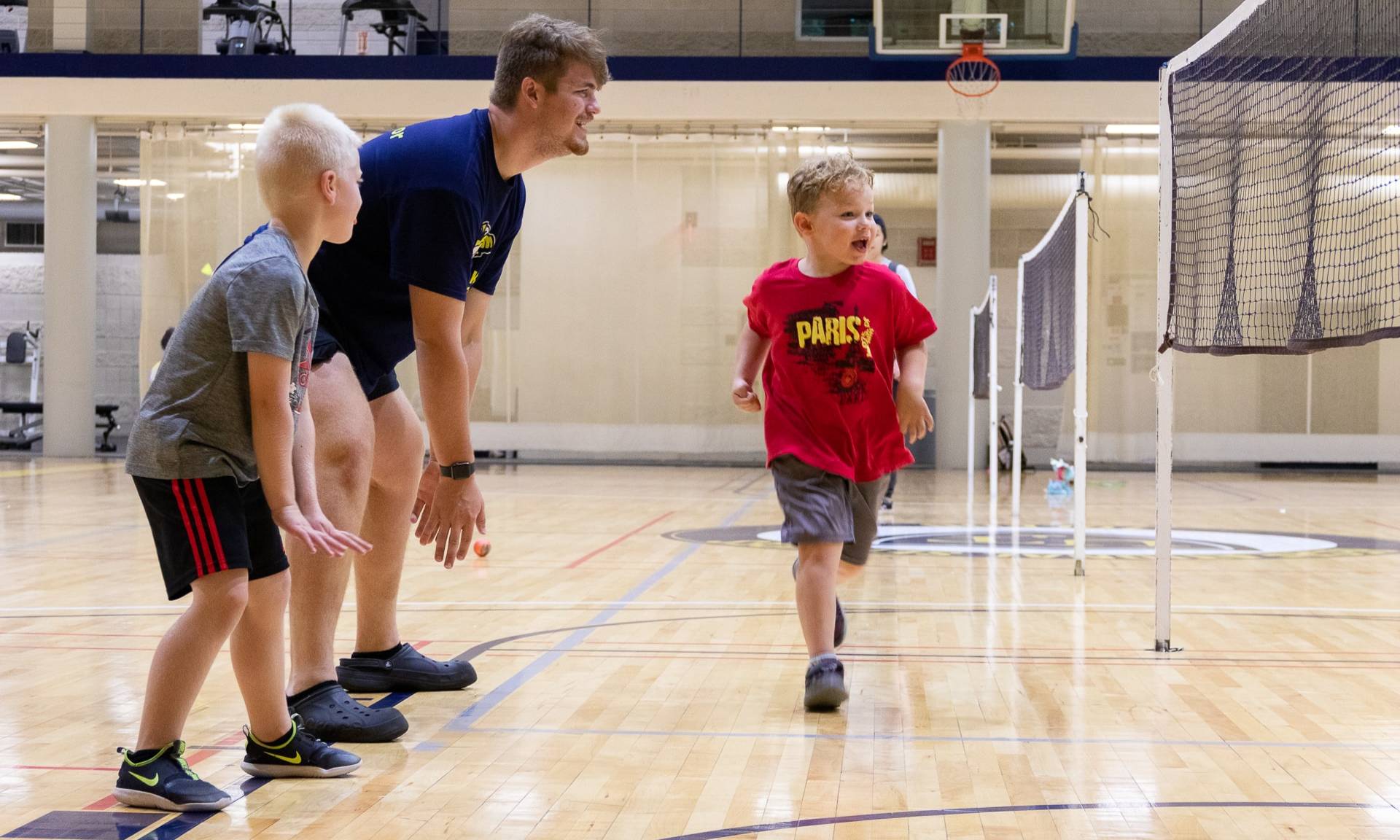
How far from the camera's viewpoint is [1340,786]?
94.3 inches

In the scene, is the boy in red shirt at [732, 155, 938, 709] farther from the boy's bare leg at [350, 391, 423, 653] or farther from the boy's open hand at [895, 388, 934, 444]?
the boy's bare leg at [350, 391, 423, 653]

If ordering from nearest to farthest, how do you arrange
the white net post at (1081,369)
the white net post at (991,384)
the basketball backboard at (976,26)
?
the white net post at (1081,369) → the white net post at (991,384) → the basketball backboard at (976,26)

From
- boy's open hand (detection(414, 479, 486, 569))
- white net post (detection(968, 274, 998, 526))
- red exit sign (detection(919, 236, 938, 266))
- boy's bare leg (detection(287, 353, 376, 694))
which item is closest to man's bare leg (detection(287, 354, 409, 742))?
boy's bare leg (detection(287, 353, 376, 694))

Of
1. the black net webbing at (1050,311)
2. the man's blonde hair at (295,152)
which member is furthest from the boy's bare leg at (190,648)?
the black net webbing at (1050,311)

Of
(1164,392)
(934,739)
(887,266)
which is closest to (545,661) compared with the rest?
(934,739)

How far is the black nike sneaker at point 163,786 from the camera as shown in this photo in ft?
7.18

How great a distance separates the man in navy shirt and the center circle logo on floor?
400 cm

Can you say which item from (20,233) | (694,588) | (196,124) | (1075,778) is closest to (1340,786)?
(1075,778)

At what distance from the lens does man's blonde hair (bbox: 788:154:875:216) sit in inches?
125

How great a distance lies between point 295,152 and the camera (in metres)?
2.23

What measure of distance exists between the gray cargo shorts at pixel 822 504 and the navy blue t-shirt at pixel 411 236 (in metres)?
0.82

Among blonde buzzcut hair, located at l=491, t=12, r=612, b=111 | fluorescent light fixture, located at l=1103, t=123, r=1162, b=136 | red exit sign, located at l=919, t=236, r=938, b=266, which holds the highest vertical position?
fluorescent light fixture, located at l=1103, t=123, r=1162, b=136

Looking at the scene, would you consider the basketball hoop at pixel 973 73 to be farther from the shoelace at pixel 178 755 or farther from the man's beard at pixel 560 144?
the shoelace at pixel 178 755

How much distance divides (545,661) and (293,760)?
4.16ft
